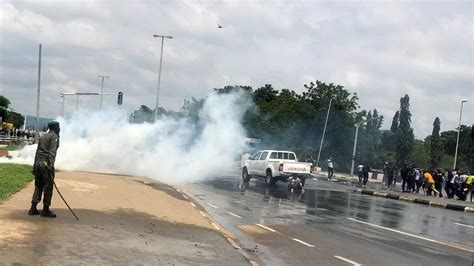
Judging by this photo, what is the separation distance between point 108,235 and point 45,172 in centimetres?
195

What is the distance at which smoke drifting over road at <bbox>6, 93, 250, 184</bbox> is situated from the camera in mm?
28047

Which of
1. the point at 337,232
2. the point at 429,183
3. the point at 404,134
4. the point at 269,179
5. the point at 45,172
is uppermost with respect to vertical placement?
the point at 404,134

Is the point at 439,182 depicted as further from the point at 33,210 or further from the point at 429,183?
the point at 33,210

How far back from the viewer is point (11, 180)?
14.9 m

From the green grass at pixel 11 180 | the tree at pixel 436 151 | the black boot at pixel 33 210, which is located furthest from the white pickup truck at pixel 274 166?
the tree at pixel 436 151

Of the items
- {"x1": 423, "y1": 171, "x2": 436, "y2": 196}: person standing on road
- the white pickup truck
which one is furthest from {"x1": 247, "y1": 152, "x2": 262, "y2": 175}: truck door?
{"x1": 423, "y1": 171, "x2": 436, "y2": 196}: person standing on road

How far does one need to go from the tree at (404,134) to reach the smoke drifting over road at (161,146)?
48.8 meters

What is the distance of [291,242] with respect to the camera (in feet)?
36.1

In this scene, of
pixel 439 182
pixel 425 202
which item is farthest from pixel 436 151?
pixel 425 202

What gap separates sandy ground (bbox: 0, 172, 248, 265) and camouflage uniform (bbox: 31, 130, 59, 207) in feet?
1.44

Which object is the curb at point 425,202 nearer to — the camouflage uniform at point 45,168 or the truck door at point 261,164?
the truck door at point 261,164

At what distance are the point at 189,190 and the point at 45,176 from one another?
503 inches

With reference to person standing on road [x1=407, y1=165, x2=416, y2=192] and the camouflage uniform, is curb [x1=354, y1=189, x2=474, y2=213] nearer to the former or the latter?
person standing on road [x1=407, y1=165, x2=416, y2=192]

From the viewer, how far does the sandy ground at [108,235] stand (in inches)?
280
